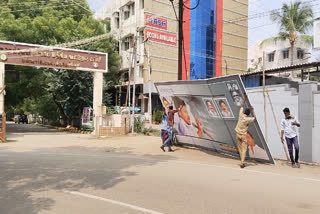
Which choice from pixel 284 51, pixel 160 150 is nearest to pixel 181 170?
pixel 160 150

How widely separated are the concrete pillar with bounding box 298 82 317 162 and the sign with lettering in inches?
561

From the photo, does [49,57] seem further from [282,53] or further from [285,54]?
[285,54]

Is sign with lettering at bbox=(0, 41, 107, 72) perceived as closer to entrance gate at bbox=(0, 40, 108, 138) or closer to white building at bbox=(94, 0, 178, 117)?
entrance gate at bbox=(0, 40, 108, 138)

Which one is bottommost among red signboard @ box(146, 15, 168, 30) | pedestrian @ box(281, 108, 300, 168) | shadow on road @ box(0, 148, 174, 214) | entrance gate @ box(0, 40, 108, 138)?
shadow on road @ box(0, 148, 174, 214)

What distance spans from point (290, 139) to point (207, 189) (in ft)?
13.4

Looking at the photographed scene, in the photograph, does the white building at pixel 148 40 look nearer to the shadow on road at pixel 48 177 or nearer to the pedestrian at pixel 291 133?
the shadow on road at pixel 48 177

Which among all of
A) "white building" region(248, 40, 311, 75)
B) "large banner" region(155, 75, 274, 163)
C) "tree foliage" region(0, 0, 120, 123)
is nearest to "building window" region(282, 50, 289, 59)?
"white building" region(248, 40, 311, 75)

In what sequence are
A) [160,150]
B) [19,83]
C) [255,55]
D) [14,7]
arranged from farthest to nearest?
1. [255,55]
2. [14,7]
3. [19,83]
4. [160,150]

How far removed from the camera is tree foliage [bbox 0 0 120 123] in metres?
23.8

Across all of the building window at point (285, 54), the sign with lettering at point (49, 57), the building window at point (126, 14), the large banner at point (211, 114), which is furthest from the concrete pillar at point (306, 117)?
the building window at point (285, 54)

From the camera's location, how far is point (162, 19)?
32.8 meters

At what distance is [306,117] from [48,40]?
21753 mm

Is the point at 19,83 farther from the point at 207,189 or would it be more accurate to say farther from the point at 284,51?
the point at 284,51

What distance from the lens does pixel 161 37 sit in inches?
1254
